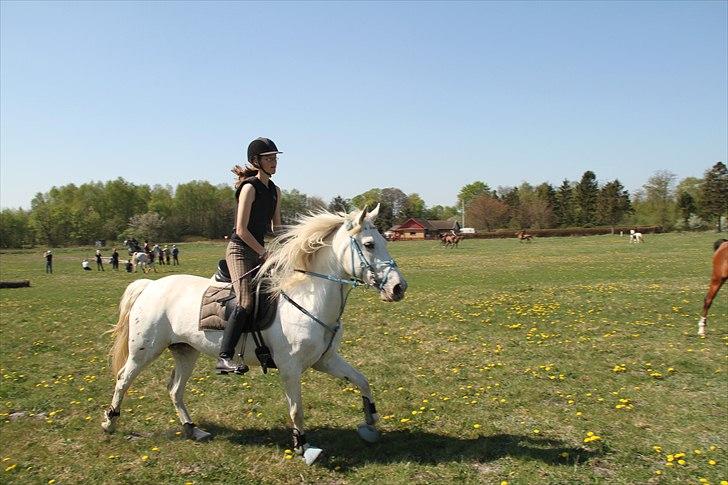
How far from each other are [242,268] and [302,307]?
2.99 feet

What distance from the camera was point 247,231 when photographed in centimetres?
634

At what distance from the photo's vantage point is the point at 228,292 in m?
6.66

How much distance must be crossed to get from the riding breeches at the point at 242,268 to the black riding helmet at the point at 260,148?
1094 mm

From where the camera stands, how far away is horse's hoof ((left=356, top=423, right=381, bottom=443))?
21.5ft

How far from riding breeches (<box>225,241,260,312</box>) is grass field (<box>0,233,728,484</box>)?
1995 millimetres

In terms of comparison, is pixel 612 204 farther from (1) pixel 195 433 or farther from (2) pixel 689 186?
(1) pixel 195 433

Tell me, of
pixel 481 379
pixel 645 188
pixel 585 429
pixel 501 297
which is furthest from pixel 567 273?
pixel 645 188

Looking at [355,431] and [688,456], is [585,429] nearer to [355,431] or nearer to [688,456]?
[688,456]

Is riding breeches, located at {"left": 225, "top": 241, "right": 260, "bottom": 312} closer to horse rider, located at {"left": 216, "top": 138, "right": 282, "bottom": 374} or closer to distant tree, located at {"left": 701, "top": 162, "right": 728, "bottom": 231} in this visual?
horse rider, located at {"left": 216, "top": 138, "right": 282, "bottom": 374}

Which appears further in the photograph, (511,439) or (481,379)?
(481,379)

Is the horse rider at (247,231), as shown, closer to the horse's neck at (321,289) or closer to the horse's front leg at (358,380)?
the horse's neck at (321,289)

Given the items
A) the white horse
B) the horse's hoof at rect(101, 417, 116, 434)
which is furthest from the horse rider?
the horse's hoof at rect(101, 417, 116, 434)

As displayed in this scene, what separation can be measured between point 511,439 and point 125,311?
18.7 feet

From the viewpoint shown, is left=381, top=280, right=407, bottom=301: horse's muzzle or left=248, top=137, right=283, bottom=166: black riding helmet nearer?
left=381, top=280, right=407, bottom=301: horse's muzzle
